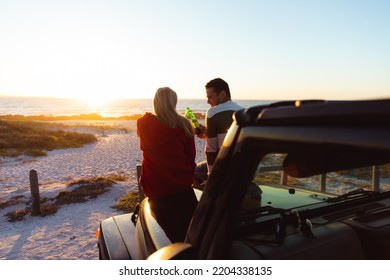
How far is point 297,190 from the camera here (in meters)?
1.94

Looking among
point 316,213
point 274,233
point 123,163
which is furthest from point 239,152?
point 123,163

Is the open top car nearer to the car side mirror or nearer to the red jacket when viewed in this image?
the car side mirror

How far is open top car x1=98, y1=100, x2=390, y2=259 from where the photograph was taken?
894 mm

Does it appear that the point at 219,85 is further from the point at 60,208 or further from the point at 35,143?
the point at 35,143

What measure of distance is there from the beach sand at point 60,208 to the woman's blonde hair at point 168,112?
3.55 meters

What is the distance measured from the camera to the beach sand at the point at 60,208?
5684 millimetres

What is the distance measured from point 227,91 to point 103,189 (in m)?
6.90

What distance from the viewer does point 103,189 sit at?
9820 millimetres

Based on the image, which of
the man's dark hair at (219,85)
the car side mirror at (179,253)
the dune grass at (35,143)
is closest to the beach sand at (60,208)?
the dune grass at (35,143)

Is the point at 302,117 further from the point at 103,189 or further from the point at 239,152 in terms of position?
the point at 103,189

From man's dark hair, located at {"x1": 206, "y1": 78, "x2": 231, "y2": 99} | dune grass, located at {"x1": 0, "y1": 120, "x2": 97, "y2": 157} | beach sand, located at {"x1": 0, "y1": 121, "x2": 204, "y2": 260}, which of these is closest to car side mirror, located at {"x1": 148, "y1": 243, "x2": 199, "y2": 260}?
man's dark hair, located at {"x1": 206, "y1": 78, "x2": 231, "y2": 99}

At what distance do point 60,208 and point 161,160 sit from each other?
6256 millimetres

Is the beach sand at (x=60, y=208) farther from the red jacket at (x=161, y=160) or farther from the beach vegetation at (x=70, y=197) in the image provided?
the red jacket at (x=161, y=160)

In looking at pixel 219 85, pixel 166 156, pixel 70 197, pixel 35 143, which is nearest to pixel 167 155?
pixel 166 156
